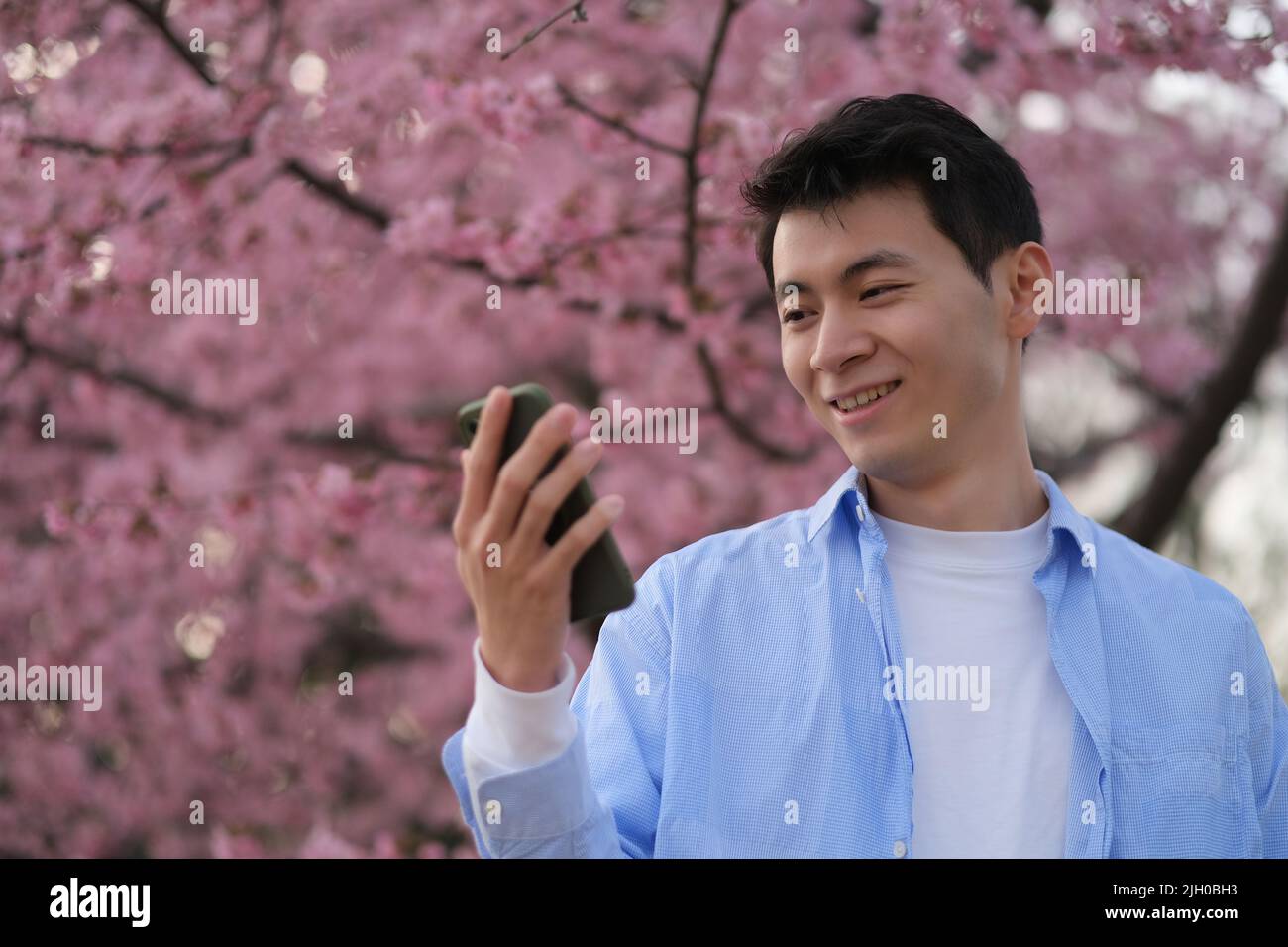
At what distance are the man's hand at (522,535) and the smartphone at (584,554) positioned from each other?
1 cm

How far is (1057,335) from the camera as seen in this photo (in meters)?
4.23

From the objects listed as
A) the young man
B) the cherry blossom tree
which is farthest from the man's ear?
the cherry blossom tree

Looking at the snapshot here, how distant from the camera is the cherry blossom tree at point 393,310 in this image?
3.51 metres

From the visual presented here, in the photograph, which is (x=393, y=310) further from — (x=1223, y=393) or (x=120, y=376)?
(x=1223, y=393)

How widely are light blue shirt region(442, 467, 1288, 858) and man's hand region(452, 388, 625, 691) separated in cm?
21

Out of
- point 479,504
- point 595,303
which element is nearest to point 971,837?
point 479,504

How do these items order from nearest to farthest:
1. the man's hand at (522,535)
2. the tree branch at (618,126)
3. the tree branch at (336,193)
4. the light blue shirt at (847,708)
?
the man's hand at (522,535) < the light blue shirt at (847,708) < the tree branch at (618,126) < the tree branch at (336,193)

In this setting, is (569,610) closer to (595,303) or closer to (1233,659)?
(1233,659)

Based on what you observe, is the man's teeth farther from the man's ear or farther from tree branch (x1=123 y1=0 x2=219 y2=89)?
tree branch (x1=123 y1=0 x2=219 y2=89)

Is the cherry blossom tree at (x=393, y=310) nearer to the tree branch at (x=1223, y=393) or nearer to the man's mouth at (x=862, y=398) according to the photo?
the tree branch at (x=1223, y=393)

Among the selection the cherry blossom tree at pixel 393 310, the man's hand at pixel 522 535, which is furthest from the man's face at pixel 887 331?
the cherry blossom tree at pixel 393 310

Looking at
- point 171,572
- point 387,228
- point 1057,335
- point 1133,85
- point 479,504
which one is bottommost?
point 479,504
